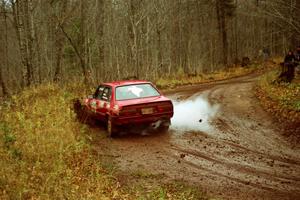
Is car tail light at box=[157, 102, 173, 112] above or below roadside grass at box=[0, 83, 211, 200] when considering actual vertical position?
above

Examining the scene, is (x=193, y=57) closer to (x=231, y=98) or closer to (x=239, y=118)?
(x=231, y=98)

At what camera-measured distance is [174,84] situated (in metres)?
26.0

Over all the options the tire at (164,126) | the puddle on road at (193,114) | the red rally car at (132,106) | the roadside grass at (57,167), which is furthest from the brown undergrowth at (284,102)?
the roadside grass at (57,167)

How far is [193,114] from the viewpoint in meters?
15.8

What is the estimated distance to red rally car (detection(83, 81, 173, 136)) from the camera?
12258 mm

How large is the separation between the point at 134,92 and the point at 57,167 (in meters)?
5.13

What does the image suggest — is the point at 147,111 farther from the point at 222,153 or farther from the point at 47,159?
the point at 47,159

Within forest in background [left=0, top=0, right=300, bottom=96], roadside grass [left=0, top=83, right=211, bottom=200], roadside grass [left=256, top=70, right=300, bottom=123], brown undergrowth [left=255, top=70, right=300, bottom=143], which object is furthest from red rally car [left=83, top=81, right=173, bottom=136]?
forest in background [left=0, top=0, right=300, bottom=96]

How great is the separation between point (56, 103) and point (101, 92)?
1770mm

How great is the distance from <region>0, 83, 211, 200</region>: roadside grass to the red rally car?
2.93 feet

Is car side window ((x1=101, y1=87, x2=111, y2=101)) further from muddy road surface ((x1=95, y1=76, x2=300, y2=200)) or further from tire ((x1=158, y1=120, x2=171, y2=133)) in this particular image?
tire ((x1=158, y1=120, x2=171, y2=133))

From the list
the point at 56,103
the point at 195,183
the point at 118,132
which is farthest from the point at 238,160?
the point at 56,103

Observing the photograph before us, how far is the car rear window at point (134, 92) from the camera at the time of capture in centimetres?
1279

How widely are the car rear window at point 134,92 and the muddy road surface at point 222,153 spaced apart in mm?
1221
